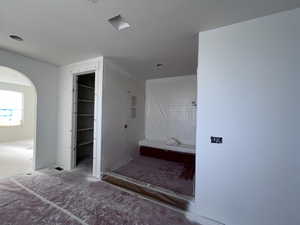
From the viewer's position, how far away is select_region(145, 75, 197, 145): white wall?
4473 millimetres

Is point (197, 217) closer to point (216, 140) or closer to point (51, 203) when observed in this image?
point (216, 140)

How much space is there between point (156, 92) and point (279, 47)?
3648 mm

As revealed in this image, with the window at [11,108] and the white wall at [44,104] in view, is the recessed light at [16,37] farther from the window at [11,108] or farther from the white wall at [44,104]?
the window at [11,108]

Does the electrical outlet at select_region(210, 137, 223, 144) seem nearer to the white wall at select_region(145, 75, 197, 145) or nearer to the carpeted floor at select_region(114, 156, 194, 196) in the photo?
the carpeted floor at select_region(114, 156, 194, 196)

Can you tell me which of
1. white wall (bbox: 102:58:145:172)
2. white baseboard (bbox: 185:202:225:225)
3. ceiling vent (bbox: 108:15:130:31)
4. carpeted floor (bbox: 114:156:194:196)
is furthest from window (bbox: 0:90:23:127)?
white baseboard (bbox: 185:202:225:225)

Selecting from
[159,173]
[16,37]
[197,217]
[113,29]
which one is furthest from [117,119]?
[197,217]

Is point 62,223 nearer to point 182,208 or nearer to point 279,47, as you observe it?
point 182,208

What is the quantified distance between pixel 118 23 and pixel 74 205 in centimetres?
271

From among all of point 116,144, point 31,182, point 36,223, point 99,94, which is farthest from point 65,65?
point 36,223

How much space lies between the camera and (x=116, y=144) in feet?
11.5

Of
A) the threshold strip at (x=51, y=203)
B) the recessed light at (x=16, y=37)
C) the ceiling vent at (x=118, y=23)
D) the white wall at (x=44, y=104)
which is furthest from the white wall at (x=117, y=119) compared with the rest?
the white wall at (x=44, y=104)

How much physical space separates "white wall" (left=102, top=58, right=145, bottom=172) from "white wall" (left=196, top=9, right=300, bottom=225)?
2015 mm

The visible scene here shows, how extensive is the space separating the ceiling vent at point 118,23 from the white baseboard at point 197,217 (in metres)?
2.72

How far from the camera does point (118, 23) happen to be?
1898 mm
